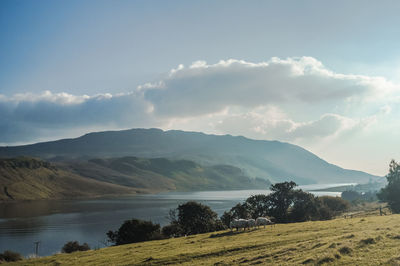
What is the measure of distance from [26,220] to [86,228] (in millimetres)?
51292

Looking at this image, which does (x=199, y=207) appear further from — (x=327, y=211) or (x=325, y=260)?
(x=325, y=260)

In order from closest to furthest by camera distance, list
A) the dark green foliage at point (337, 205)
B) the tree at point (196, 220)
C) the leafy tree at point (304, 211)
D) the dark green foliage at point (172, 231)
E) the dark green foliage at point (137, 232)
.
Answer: the dark green foliage at point (137, 232), the dark green foliage at point (172, 231), the tree at point (196, 220), the leafy tree at point (304, 211), the dark green foliage at point (337, 205)

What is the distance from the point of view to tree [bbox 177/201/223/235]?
90625mm

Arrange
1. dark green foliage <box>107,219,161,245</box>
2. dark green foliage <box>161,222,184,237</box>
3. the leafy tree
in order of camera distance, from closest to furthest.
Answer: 1. dark green foliage <box>107,219,161,245</box>
2. dark green foliage <box>161,222,184,237</box>
3. the leafy tree

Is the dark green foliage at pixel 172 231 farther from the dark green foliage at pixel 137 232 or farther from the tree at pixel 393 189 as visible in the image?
the tree at pixel 393 189

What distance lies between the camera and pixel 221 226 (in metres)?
90.2

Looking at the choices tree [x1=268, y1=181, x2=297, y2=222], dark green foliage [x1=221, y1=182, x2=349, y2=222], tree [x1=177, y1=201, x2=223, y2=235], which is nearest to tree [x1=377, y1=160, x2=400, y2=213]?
dark green foliage [x1=221, y1=182, x2=349, y2=222]

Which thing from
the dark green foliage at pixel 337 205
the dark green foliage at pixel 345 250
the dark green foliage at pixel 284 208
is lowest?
the dark green foliage at pixel 337 205

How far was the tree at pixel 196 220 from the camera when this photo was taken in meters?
90.6

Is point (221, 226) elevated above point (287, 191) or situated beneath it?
situated beneath

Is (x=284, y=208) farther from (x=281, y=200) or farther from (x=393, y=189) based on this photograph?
(x=393, y=189)

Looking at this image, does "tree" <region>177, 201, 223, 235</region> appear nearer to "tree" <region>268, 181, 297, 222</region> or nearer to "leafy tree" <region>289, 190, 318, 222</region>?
"tree" <region>268, 181, 297, 222</region>

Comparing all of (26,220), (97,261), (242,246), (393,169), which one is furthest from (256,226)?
(26,220)

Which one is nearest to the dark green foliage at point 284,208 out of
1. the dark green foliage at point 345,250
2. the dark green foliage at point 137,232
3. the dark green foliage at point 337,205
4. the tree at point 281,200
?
the tree at point 281,200
